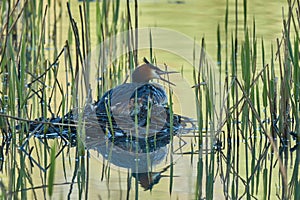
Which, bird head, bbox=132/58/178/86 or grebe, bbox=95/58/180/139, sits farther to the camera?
bird head, bbox=132/58/178/86

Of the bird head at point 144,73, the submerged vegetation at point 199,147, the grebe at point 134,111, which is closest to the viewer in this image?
the submerged vegetation at point 199,147

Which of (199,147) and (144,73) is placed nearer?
(199,147)

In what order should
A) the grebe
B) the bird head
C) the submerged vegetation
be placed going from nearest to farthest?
→ the submerged vegetation, the grebe, the bird head

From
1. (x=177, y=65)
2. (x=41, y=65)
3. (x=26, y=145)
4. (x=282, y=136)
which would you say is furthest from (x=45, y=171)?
(x=177, y=65)

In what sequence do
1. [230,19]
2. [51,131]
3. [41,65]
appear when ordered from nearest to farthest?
[51,131]
[41,65]
[230,19]

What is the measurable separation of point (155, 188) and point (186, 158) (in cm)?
60

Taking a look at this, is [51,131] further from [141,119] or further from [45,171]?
[45,171]

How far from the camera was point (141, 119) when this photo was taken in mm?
5387

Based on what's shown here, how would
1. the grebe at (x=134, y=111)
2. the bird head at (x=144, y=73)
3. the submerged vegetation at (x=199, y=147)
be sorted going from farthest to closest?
the bird head at (x=144, y=73), the grebe at (x=134, y=111), the submerged vegetation at (x=199, y=147)

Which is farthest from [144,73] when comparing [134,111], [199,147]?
[199,147]

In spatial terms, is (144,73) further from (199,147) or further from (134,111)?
(199,147)

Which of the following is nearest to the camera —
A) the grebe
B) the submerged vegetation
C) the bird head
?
the submerged vegetation

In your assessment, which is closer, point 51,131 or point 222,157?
point 222,157

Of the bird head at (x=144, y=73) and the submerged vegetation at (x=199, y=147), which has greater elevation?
the bird head at (x=144, y=73)
